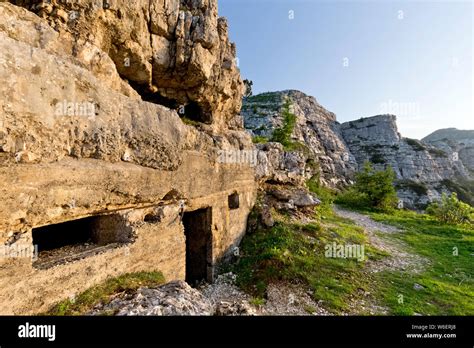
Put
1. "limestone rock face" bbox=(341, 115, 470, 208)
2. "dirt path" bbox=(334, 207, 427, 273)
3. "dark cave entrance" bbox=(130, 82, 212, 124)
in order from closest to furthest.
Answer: "dirt path" bbox=(334, 207, 427, 273) → "dark cave entrance" bbox=(130, 82, 212, 124) → "limestone rock face" bbox=(341, 115, 470, 208)

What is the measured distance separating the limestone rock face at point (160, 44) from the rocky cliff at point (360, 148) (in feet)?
114

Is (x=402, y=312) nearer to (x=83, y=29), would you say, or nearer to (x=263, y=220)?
(x=263, y=220)

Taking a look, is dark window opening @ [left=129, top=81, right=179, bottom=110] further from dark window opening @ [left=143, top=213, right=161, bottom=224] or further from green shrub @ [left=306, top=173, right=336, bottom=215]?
green shrub @ [left=306, top=173, right=336, bottom=215]

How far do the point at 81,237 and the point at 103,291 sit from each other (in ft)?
6.26

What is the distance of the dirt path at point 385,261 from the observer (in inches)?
279

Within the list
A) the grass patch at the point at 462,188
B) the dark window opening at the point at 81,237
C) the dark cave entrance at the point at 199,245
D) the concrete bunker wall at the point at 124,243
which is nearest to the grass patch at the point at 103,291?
the concrete bunker wall at the point at 124,243

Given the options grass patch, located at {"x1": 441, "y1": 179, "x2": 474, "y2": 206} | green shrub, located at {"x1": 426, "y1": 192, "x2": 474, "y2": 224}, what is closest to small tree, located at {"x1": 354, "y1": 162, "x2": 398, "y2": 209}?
green shrub, located at {"x1": 426, "y1": 192, "x2": 474, "y2": 224}

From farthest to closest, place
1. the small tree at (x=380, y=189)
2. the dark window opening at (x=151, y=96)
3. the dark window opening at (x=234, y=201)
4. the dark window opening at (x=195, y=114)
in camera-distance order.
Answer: the small tree at (x=380, y=189)
the dark window opening at (x=195, y=114)
the dark window opening at (x=234, y=201)
the dark window opening at (x=151, y=96)

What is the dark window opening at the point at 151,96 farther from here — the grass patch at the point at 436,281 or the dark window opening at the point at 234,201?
the grass patch at the point at 436,281

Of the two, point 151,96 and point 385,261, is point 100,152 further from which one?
point 385,261

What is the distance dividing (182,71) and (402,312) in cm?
1063

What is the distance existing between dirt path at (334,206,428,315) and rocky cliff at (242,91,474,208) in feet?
93.8

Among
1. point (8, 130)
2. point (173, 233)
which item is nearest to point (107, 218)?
point (173, 233)

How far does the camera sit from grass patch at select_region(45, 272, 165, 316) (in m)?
3.85
